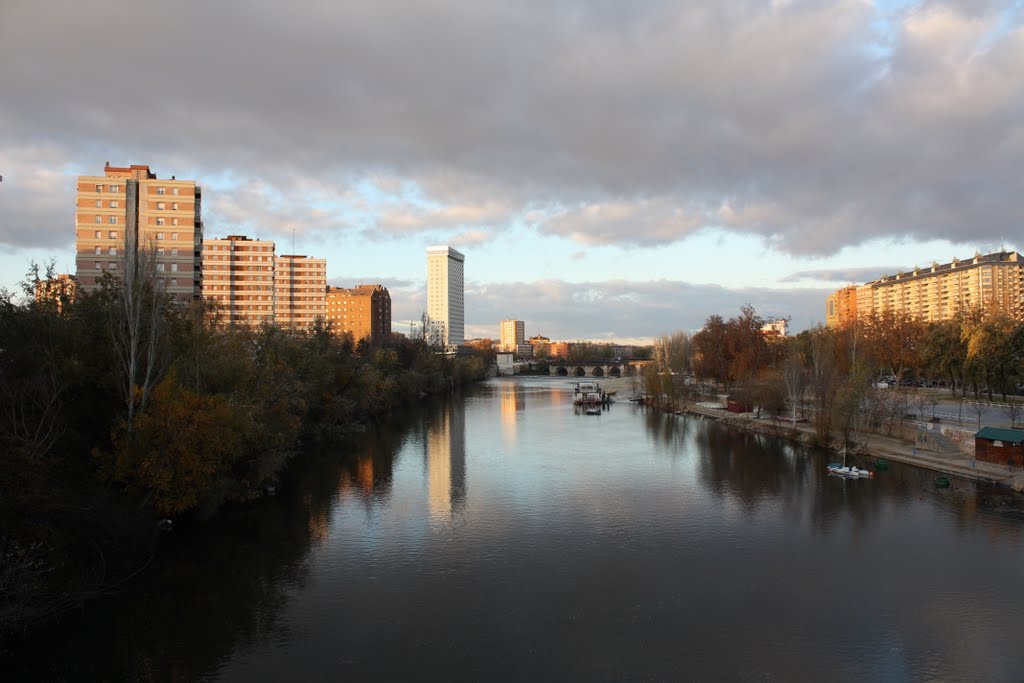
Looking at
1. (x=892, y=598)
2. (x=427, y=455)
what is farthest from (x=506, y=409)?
(x=892, y=598)

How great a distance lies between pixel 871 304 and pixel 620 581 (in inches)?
5191

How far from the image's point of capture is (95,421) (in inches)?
755

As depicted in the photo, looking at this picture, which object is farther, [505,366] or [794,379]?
[505,366]

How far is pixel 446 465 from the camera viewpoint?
3094cm

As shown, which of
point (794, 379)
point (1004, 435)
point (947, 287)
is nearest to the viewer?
point (1004, 435)

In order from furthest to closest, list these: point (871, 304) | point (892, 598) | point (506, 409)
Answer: point (871, 304)
point (506, 409)
point (892, 598)

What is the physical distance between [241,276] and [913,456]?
66.2 meters

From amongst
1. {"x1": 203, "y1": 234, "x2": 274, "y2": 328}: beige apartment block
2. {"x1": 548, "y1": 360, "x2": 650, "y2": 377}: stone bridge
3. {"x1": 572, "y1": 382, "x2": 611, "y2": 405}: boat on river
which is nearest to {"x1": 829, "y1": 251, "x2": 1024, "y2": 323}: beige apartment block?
{"x1": 572, "y1": 382, "x2": 611, "y2": 405}: boat on river

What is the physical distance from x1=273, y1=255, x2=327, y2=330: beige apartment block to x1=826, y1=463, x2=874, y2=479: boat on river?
6394 centimetres

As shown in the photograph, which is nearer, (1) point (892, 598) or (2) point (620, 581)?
(1) point (892, 598)

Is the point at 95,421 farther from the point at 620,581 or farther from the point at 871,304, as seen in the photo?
the point at 871,304

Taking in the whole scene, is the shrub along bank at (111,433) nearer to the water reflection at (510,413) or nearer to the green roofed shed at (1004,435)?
the water reflection at (510,413)

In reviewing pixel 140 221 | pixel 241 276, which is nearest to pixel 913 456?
pixel 140 221

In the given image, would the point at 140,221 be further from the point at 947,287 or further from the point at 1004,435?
the point at 947,287
